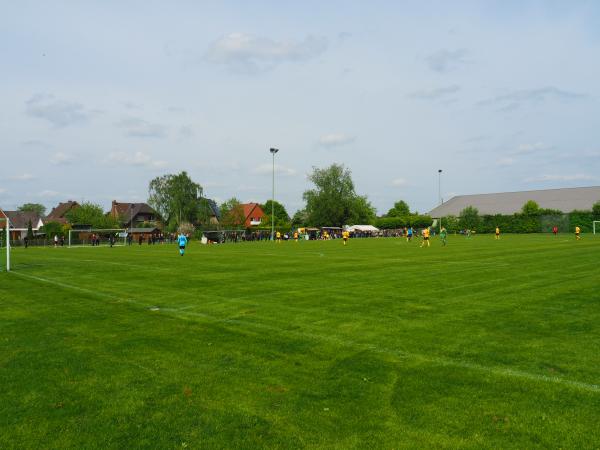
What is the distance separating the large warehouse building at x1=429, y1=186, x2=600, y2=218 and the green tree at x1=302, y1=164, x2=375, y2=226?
810 inches

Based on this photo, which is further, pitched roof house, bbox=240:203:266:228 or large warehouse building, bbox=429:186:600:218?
pitched roof house, bbox=240:203:266:228

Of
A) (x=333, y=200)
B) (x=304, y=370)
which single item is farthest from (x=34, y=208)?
(x=304, y=370)

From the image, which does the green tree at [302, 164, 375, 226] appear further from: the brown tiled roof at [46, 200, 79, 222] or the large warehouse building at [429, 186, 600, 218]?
the brown tiled roof at [46, 200, 79, 222]

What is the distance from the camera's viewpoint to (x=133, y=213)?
115 metres

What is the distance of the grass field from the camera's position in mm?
4508

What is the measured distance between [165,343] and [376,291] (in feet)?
22.4

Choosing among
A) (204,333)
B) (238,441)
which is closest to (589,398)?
(238,441)

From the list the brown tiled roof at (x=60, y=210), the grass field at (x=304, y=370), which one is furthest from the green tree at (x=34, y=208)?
the grass field at (x=304, y=370)

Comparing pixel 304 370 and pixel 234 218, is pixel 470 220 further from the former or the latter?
pixel 304 370

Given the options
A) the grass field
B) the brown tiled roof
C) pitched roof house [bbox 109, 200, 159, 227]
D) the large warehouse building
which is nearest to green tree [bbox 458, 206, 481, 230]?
the large warehouse building

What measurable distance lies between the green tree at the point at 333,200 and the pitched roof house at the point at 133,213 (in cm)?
3785

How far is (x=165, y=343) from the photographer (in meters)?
7.81

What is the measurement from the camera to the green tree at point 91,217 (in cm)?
9281

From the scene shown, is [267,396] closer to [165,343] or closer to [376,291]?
[165,343]
